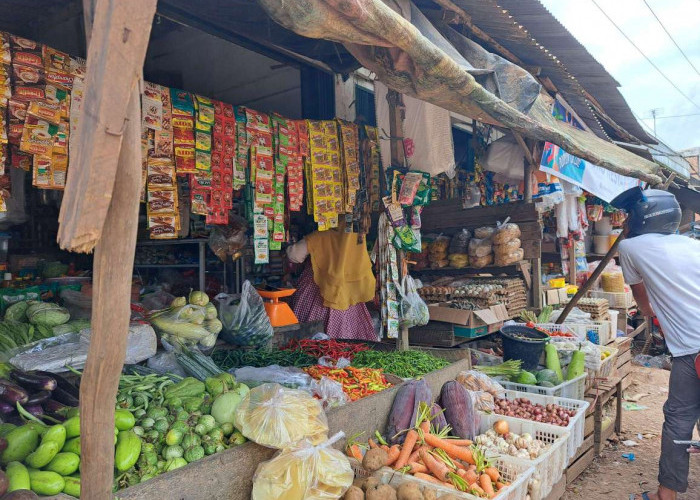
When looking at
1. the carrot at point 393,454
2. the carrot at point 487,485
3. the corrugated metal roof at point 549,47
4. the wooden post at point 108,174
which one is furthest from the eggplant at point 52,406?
the corrugated metal roof at point 549,47

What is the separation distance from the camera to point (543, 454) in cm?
344

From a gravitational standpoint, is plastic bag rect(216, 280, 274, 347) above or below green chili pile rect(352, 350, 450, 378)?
above

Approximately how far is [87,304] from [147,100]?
6.69 ft

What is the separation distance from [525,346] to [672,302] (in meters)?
1.63

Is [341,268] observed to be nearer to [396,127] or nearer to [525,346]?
[396,127]

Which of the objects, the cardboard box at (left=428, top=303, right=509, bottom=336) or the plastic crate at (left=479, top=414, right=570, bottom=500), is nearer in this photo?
the plastic crate at (left=479, top=414, right=570, bottom=500)

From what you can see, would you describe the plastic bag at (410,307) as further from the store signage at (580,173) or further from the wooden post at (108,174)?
the wooden post at (108,174)

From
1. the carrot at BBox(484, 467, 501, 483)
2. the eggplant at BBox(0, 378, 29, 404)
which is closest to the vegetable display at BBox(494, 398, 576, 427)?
the carrot at BBox(484, 467, 501, 483)

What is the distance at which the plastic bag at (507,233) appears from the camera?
6531 millimetres

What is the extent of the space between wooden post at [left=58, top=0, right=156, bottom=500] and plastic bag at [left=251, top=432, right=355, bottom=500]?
1595 mm

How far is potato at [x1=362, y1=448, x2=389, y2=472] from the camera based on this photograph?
3.26 meters

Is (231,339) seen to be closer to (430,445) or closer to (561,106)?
(430,445)

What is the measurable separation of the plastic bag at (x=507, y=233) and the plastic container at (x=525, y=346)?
134 cm

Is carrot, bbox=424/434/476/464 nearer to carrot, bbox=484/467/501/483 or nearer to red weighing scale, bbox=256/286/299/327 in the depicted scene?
carrot, bbox=484/467/501/483
